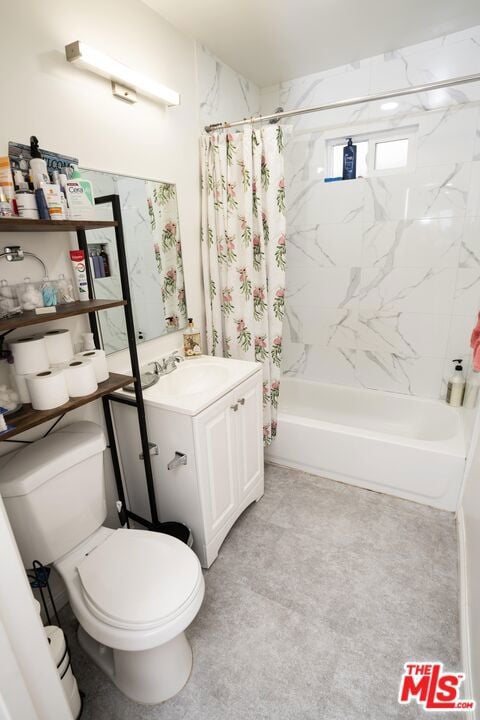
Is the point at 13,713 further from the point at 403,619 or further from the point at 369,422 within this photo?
the point at 369,422

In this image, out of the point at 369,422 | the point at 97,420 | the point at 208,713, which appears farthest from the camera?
the point at 369,422

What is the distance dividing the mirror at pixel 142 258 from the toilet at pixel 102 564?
621 millimetres

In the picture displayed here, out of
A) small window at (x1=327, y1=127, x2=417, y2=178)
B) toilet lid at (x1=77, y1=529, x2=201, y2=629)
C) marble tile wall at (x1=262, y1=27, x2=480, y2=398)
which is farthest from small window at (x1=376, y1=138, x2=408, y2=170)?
toilet lid at (x1=77, y1=529, x2=201, y2=629)

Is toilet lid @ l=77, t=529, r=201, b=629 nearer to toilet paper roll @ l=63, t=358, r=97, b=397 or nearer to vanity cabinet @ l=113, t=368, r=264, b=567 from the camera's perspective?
vanity cabinet @ l=113, t=368, r=264, b=567

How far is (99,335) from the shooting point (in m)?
1.59

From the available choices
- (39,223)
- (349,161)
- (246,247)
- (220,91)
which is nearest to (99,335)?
(39,223)

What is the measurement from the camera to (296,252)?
2.79m

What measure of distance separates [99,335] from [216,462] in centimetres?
77

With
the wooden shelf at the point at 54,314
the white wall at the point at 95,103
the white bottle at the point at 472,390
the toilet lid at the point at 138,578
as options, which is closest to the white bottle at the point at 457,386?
the white bottle at the point at 472,390

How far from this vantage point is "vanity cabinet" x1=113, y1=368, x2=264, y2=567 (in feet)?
4.97

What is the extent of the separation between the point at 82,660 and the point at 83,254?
1547mm

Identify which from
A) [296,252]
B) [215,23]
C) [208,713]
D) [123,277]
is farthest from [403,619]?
[215,23]

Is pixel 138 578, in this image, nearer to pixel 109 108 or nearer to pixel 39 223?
pixel 39 223

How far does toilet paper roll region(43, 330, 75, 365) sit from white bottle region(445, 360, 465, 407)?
7.54 feet
